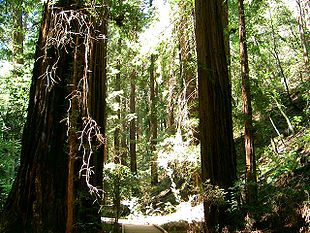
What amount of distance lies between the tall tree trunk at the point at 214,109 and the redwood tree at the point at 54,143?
2.40 metres

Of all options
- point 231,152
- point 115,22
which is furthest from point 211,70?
point 115,22

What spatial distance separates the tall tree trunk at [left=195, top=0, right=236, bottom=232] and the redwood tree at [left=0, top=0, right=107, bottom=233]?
2.40 meters

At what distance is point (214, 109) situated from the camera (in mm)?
7547

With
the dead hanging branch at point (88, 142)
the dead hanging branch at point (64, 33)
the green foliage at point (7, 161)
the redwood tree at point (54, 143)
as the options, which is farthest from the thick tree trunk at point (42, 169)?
the green foliage at point (7, 161)

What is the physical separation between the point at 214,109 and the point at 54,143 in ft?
11.4

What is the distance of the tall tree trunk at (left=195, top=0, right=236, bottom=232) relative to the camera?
23.6 feet

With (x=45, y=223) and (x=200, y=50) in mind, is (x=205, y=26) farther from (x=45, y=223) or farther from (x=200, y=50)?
(x=45, y=223)

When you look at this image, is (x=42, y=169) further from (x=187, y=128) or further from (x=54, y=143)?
(x=187, y=128)

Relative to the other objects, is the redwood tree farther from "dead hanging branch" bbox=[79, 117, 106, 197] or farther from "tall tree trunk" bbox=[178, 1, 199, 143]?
"tall tree trunk" bbox=[178, 1, 199, 143]

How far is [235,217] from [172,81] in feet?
19.3

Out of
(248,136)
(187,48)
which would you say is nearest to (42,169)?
(248,136)

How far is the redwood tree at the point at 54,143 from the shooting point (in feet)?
16.3

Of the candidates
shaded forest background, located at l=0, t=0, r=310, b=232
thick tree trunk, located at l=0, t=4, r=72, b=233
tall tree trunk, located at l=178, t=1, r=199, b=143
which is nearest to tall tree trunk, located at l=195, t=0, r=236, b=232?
shaded forest background, located at l=0, t=0, r=310, b=232

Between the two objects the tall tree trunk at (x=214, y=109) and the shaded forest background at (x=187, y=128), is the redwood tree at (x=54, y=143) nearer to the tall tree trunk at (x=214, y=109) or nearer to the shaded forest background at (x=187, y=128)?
the shaded forest background at (x=187, y=128)
